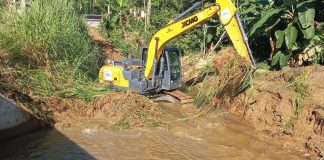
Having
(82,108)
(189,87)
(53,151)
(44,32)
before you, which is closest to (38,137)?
(53,151)

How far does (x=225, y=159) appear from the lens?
25.3 ft

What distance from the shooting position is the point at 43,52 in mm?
10594

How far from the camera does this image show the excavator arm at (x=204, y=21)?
34.0 ft

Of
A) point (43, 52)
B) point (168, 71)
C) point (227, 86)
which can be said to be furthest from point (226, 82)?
point (43, 52)

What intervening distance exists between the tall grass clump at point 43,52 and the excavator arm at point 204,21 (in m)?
1.98

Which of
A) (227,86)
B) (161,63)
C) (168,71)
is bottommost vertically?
(227,86)

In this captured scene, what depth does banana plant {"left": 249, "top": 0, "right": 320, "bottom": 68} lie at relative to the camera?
1058 cm

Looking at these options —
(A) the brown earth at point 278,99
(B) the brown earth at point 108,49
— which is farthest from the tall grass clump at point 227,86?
(B) the brown earth at point 108,49

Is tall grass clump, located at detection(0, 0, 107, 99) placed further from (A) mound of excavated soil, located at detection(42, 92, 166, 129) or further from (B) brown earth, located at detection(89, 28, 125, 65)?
(B) brown earth, located at detection(89, 28, 125, 65)

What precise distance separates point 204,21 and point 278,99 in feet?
10.6

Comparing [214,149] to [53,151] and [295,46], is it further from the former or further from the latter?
[295,46]

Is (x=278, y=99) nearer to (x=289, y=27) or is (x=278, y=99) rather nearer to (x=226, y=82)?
(x=226, y=82)

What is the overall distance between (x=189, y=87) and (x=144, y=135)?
17.2 ft

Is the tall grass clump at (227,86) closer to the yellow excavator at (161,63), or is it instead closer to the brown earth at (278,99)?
the brown earth at (278,99)
